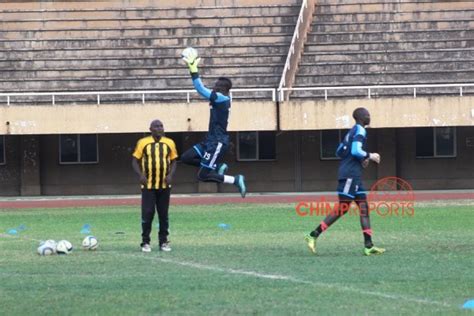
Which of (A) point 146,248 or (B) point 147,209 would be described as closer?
(A) point 146,248

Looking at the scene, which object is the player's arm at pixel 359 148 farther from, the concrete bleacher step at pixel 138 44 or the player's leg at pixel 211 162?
the concrete bleacher step at pixel 138 44

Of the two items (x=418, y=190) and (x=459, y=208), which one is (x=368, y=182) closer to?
(x=418, y=190)

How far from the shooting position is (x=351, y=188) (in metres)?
14.2

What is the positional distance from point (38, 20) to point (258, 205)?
1366 centimetres

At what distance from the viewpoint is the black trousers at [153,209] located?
15.4 m

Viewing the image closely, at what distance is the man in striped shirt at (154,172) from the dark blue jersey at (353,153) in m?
2.70

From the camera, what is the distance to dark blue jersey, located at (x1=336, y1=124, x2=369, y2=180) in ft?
46.1

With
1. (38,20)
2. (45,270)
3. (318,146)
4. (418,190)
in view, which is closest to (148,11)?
(38,20)

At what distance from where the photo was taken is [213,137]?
1550 cm

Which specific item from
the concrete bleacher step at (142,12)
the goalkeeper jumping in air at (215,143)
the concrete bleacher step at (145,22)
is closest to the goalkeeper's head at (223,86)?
the goalkeeper jumping in air at (215,143)

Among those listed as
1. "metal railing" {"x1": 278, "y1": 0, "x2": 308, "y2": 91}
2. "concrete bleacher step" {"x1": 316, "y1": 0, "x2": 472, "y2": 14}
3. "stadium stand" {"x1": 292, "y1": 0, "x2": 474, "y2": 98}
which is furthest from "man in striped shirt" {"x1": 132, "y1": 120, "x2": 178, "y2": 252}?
"concrete bleacher step" {"x1": 316, "y1": 0, "x2": 472, "y2": 14}

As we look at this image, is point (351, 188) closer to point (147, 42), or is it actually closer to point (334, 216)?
point (334, 216)

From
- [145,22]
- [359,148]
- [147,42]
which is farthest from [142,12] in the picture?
[359,148]

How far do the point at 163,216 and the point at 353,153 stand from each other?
126 inches
